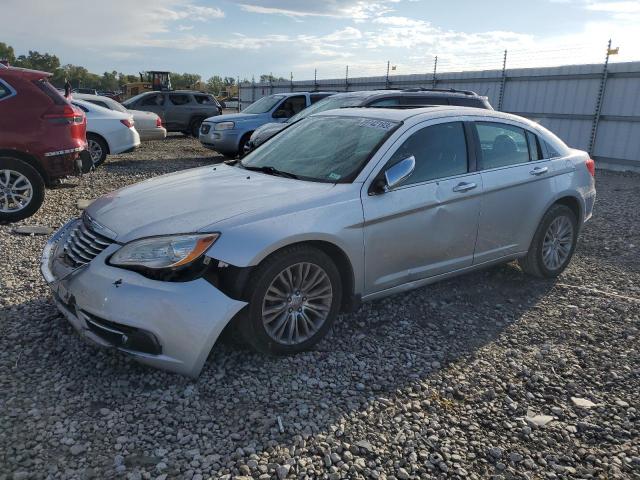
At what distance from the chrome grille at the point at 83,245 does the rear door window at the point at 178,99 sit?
53.2 feet

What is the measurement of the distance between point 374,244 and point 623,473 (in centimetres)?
188

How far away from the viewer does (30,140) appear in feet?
20.4

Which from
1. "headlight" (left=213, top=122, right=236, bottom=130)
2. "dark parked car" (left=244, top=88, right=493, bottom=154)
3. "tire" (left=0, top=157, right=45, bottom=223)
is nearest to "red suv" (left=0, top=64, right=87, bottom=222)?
"tire" (left=0, top=157, right=45, bottom=223)

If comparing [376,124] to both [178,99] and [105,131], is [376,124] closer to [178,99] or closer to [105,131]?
[105,131]

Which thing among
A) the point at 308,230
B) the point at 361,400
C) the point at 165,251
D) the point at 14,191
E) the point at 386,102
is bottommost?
the point at 361,400

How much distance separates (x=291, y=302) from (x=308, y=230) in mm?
482

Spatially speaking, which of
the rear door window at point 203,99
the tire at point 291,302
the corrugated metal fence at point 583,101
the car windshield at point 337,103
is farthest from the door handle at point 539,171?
→ the rear door window at point 203,99

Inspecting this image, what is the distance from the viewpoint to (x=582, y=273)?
5.36 meters

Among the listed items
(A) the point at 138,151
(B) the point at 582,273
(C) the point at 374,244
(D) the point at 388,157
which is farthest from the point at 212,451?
(A) the point at 138,151

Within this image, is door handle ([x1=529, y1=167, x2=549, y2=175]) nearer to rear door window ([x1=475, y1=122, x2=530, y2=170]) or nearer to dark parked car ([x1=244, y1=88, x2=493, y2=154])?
rear door window ([x1=475, y1=122, x2=530, y2=170])

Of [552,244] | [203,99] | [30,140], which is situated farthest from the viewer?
[203,99]

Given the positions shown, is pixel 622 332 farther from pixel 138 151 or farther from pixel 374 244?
pixel 138 151

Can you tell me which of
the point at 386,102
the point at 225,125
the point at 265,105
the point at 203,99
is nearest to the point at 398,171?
the point at 386,102

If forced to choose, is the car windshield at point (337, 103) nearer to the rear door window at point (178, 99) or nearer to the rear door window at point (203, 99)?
the rear door window at point (178, 99)
